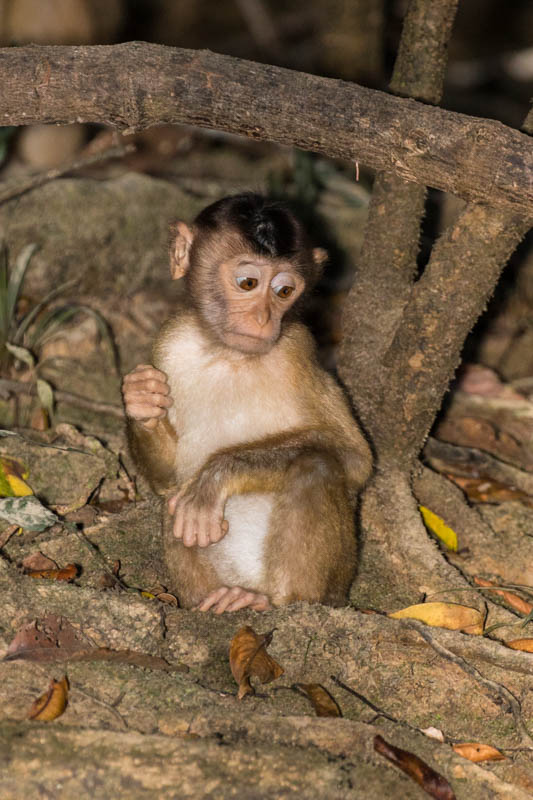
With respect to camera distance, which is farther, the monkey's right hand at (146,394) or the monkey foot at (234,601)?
the monkey's right hand at (146,394)

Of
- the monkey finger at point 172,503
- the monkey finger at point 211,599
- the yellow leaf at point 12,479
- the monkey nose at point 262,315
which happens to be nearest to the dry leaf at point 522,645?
the monkey finger at point 211,599

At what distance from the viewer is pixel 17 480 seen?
3842 mm

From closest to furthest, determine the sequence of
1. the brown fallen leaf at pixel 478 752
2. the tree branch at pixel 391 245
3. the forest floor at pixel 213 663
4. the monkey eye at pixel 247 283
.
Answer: the forest floor at pixel 213 663 → the brown fallen leaf at pixel 478 752 → the monkey eye at pixel 247 283 → the tree branch at pixel 391 245

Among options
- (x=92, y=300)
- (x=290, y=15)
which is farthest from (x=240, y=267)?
(x=290, y=15)

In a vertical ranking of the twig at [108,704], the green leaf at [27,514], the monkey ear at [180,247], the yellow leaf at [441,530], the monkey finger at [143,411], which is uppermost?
the monkey ear at [180,247]

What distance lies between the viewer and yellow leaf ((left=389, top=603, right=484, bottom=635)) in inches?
131

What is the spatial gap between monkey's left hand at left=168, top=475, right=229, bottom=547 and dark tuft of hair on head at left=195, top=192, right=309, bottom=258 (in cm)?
88

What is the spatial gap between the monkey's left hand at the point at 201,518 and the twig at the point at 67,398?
1.50 meters

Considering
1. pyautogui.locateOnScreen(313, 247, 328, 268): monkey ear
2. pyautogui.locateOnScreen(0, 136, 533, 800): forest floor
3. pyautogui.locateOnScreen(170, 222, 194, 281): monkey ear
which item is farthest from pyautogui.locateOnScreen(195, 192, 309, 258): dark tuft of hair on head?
pyautogui.locateOnScreen(0, 136, 533, 800): forest floor

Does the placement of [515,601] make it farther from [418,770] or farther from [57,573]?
[57,573]

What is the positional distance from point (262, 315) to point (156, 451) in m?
0.65

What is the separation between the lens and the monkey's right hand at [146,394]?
335 centimetres

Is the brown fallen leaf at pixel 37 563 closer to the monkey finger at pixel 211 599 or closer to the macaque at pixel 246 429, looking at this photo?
the macaque at pixel 246 429

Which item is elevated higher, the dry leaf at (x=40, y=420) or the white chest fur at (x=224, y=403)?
the white chest fur at (x=224, y=403)
